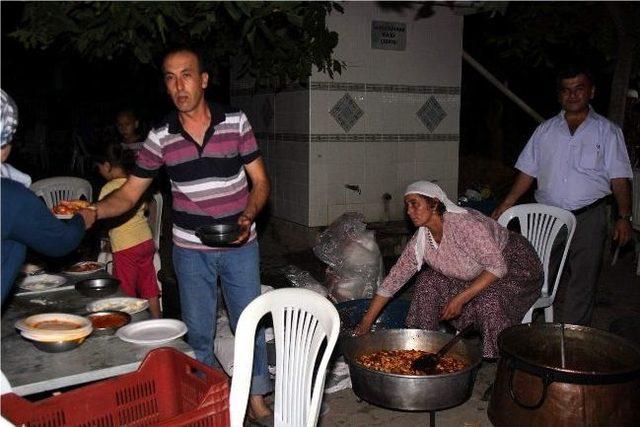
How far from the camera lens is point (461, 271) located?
4.10 meters

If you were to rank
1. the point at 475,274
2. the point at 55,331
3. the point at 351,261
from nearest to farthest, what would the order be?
the point at 55,331 < the point at 475,274 < the point at 351,261

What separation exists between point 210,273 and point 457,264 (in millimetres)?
1641

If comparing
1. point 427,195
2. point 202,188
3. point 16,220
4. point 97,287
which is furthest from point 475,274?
point 16,220

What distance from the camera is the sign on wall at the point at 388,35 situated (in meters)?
7.48

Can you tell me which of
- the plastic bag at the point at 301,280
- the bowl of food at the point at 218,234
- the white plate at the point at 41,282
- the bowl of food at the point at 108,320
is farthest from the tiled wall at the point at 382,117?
the bowl of food at the point at 108,320

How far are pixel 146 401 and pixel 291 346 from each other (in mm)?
797

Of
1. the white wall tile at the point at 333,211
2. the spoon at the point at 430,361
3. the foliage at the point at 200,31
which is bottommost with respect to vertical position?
the spoon at the point at 430,361

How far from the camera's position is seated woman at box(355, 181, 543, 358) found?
3922mm

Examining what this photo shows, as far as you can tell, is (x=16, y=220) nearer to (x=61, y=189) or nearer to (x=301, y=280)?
(x=301, y=280)

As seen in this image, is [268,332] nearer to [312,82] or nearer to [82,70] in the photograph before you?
[312,82]

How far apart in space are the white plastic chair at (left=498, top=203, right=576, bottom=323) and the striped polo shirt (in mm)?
2413

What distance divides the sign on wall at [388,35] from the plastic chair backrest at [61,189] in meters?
3.77

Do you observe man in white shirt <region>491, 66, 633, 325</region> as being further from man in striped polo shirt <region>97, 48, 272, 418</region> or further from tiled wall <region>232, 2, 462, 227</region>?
tiled wall <region>232, 2, 462, 227</region>

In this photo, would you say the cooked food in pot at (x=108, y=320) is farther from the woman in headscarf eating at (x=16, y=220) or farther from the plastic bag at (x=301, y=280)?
the plastic bag at (x=301, y=280)
